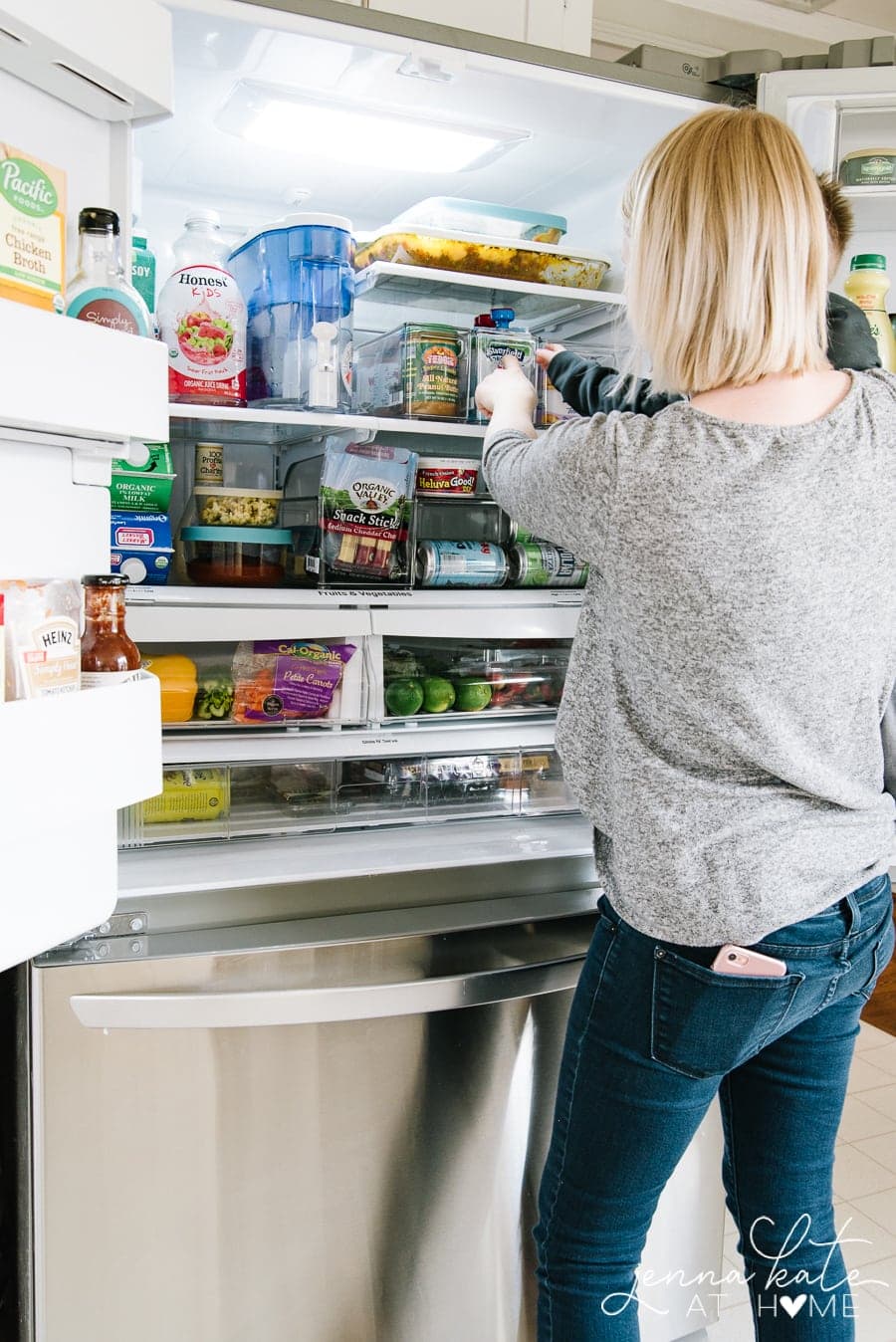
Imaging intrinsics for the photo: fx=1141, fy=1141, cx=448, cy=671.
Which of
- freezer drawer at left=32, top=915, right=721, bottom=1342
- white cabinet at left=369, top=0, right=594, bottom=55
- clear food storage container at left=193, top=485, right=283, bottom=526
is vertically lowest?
freezer drawer at left=32, top=915, right=721, bottom=1342

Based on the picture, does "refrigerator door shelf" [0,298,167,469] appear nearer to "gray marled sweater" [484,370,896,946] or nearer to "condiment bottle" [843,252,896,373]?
"gray marled sweater" [484,370,896,946]

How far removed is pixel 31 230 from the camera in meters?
0.79

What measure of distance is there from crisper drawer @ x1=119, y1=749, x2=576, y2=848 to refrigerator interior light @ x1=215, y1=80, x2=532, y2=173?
31.3 inches

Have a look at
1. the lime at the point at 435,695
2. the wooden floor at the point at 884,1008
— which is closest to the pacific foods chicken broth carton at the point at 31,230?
the lime at the point at 435,695

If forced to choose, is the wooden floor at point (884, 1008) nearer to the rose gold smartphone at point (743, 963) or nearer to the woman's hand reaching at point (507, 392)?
the rose gold smartphone at point (743, 963)

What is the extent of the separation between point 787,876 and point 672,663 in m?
0.22

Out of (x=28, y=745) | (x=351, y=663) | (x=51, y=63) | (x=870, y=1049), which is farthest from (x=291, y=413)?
(x=870, y=1049)

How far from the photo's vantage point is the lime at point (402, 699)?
1509 millimetres

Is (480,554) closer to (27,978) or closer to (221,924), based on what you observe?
(221,924)

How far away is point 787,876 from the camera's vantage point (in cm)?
102

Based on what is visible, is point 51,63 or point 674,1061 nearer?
point 51,63

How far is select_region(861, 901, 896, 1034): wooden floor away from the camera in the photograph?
2678 mm

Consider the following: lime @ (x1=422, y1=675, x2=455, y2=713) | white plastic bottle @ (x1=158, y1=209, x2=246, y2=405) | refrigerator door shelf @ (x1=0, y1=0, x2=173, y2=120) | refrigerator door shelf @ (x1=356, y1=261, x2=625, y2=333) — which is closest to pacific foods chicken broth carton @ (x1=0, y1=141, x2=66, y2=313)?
refrigerator door shelf @ (x1=0, y1=0, x2=173, y2=120)

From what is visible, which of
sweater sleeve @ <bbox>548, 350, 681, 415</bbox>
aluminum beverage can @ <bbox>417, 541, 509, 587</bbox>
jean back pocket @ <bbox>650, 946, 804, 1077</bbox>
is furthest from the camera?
aluminum beverage can @ <bbox>417, 541, 509, 587</bbox>
